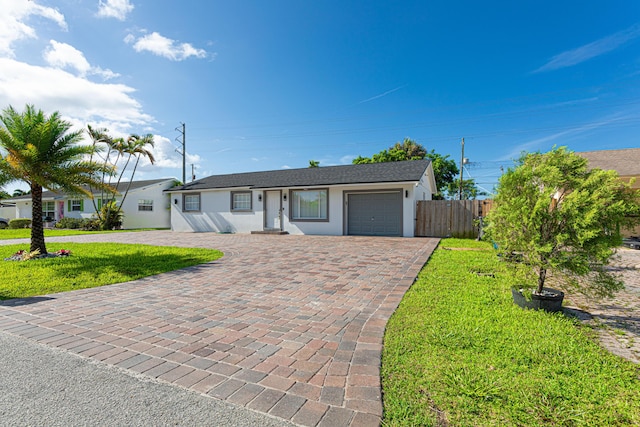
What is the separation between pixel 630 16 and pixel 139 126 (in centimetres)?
2738

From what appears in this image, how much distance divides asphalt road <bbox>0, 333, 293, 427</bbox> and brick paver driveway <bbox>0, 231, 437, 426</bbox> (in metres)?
0.12

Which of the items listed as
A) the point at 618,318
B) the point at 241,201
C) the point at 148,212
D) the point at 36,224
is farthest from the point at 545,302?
the point at 148,212

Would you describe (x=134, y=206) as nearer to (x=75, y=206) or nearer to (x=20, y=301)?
(x=75, y=206)

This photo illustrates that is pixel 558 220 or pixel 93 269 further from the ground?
pixel 558 220

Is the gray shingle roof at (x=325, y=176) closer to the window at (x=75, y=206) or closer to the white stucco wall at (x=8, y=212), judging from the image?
the window at (x=75, y=206)

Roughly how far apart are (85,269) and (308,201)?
36.4 ft

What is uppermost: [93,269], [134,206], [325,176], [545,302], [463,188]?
[463,188]

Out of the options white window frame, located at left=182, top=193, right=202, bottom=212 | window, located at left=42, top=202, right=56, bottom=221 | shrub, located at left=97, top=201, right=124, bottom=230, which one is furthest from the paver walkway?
window, located at left=42, top=202, right=56, bottom=221

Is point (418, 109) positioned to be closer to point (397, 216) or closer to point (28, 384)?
point (397, 216)

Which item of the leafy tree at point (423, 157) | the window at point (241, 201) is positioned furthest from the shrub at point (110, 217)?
the leafy tree at point (423, 157)

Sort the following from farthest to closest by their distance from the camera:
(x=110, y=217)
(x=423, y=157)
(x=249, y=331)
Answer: (x=423, y=157)
(x=110, y=217)
(x=249, y=331)

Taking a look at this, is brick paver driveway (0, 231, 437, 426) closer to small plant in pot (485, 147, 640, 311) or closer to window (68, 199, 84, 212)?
small plant in pot (485, 147, 640, 311)

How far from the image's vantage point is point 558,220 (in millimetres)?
3730

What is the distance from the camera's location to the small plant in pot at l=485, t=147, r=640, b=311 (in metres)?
3.46
